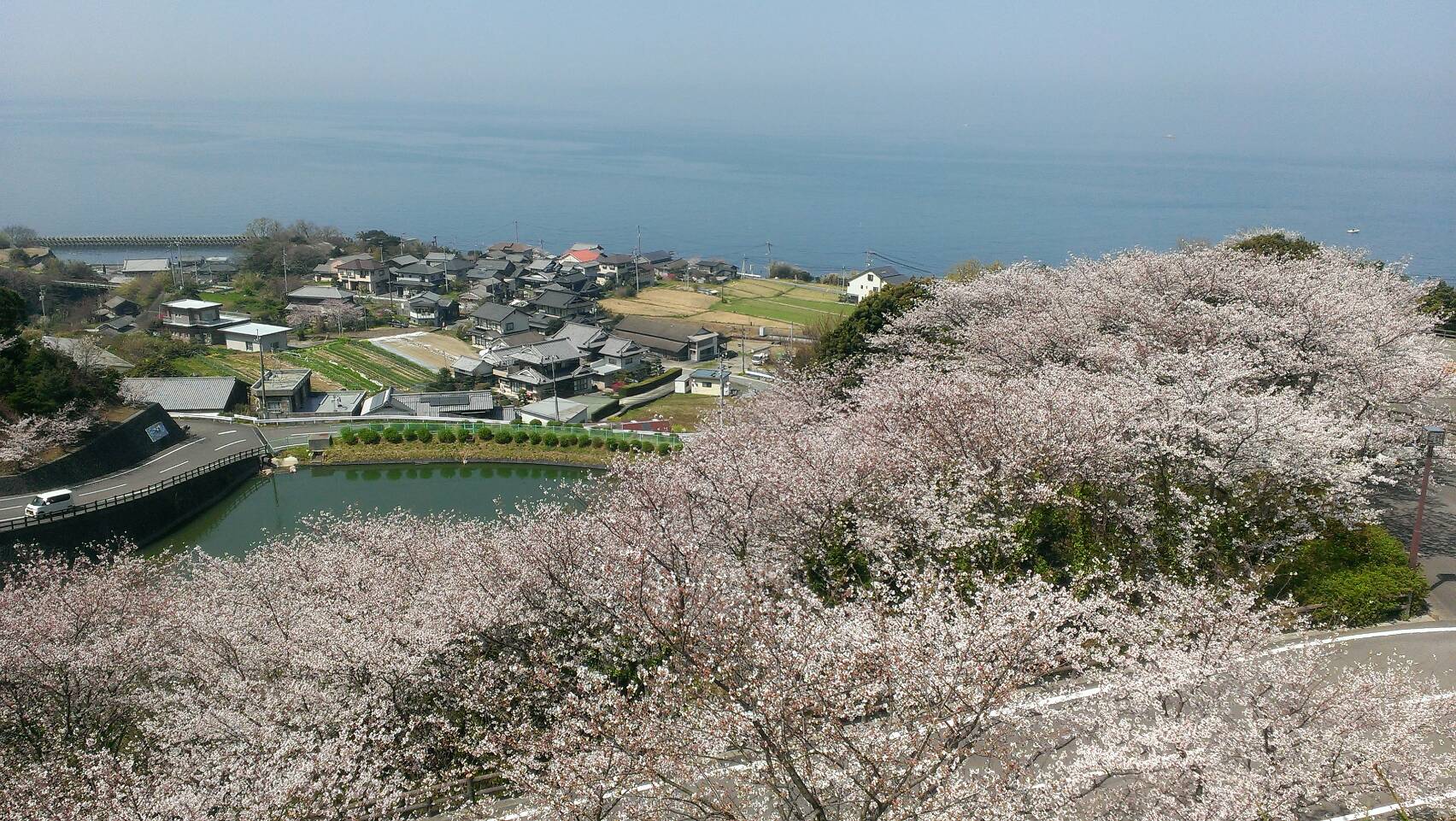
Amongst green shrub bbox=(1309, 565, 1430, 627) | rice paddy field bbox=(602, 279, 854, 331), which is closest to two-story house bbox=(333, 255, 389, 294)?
rice paddy field bbox=(602, 279, 854, 331)

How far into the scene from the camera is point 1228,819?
5859 mm

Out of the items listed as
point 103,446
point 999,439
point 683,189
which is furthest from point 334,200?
point 999,439

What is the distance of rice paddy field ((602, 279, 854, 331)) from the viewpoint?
4975cm

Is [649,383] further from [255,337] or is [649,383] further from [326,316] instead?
[326,316]

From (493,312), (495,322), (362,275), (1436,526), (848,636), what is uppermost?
(848,636)

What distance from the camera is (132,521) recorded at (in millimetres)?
20547

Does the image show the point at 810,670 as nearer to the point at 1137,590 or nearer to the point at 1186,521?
the point at 1137,590

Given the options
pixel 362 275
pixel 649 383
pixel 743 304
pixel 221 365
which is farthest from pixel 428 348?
pixel 743 304

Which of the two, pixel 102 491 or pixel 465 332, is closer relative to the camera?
pixel 102 491

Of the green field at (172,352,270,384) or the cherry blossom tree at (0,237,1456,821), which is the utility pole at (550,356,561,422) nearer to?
the green field at (172,352,270,384)

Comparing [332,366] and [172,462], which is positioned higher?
[332,366]

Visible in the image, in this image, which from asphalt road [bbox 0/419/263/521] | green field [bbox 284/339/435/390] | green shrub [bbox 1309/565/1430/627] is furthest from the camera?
green field [bbox 284/339/435/390]

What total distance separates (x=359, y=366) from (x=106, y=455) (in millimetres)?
16201

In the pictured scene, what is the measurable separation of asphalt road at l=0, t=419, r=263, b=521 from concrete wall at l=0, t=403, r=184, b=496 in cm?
20
